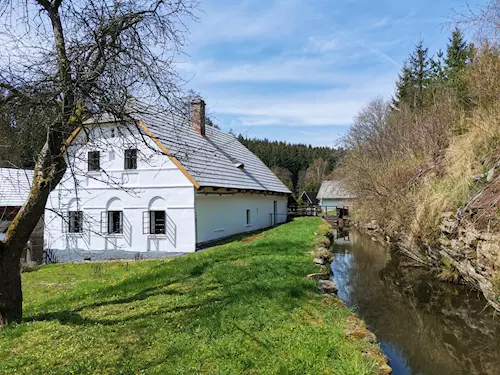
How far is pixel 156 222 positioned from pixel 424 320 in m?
11.4

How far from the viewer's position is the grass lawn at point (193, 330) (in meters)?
3.97

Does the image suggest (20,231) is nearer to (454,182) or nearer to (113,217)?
(454,182)

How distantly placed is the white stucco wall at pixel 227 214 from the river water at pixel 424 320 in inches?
247

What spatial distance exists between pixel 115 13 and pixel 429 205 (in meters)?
8.80

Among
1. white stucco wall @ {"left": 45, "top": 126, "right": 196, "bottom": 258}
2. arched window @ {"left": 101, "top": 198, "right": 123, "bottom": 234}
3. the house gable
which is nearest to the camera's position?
the house gable

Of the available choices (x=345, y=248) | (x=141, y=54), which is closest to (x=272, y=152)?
(x=345, y=248)

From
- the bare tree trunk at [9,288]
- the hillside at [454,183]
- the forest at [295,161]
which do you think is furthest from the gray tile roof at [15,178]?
the forest at [295,161]

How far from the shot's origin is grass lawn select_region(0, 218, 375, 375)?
13.0 ft

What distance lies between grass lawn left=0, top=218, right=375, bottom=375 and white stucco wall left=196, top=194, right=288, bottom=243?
7886 mm

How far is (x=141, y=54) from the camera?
5344 mm

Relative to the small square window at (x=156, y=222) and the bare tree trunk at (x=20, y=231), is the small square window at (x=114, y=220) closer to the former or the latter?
the small square window at (x=156, y=222)

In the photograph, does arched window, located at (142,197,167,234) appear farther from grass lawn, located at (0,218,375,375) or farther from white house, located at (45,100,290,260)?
grass lawn, located at (0,218,375,375)

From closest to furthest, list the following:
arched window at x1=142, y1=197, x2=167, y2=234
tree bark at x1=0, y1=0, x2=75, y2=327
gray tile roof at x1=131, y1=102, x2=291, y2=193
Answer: tree bark at x1=0, y1=0, x2=75, y2=327 < gray tile roof at x1=131, y1=102, x2=291, y2=193 < arched window at x1=142, y1=197, x2=167, y2=234

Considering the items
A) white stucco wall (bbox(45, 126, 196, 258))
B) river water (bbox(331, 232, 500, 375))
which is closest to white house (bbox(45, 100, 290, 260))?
white stucco wall (bbox(45, 126, 196, 258))
